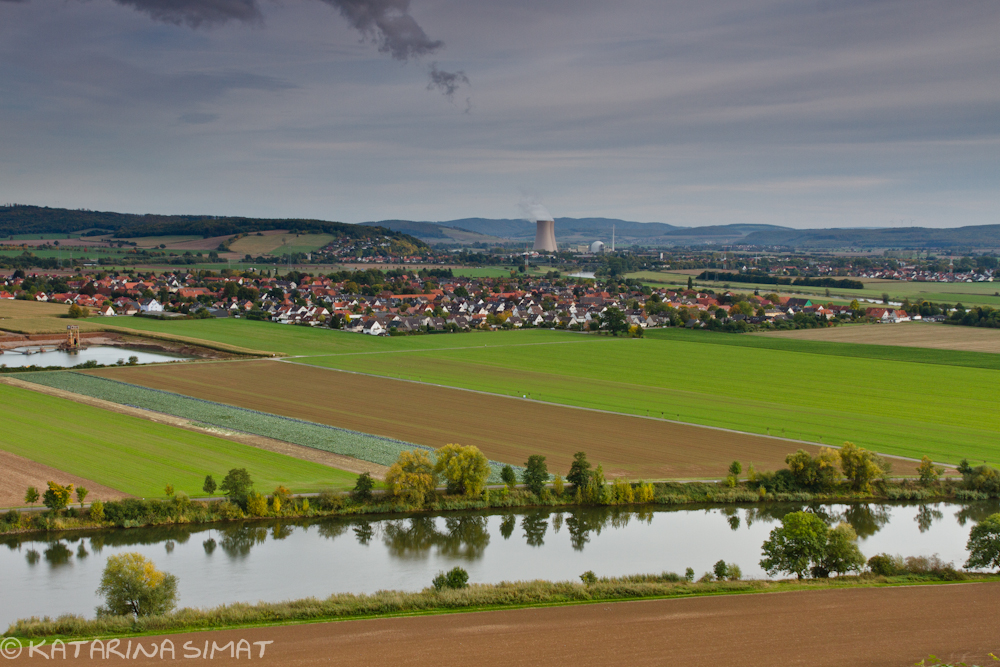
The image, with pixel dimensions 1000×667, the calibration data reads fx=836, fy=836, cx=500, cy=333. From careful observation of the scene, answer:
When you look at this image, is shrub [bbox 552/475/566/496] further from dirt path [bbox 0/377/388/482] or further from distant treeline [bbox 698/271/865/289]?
distant treeline [bbox 698/271/865/289]

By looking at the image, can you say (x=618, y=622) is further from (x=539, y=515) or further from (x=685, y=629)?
(x=539, y=515)

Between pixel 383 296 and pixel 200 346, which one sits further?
pixel 383 296

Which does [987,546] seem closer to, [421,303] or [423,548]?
[423,548]

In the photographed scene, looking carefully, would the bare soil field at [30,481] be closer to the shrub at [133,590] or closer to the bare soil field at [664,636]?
the shrub at [133,590]

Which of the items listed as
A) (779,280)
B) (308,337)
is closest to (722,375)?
(308,337)

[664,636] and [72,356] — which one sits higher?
[72,356]

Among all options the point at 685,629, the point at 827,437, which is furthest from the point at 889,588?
the point at 827,437
